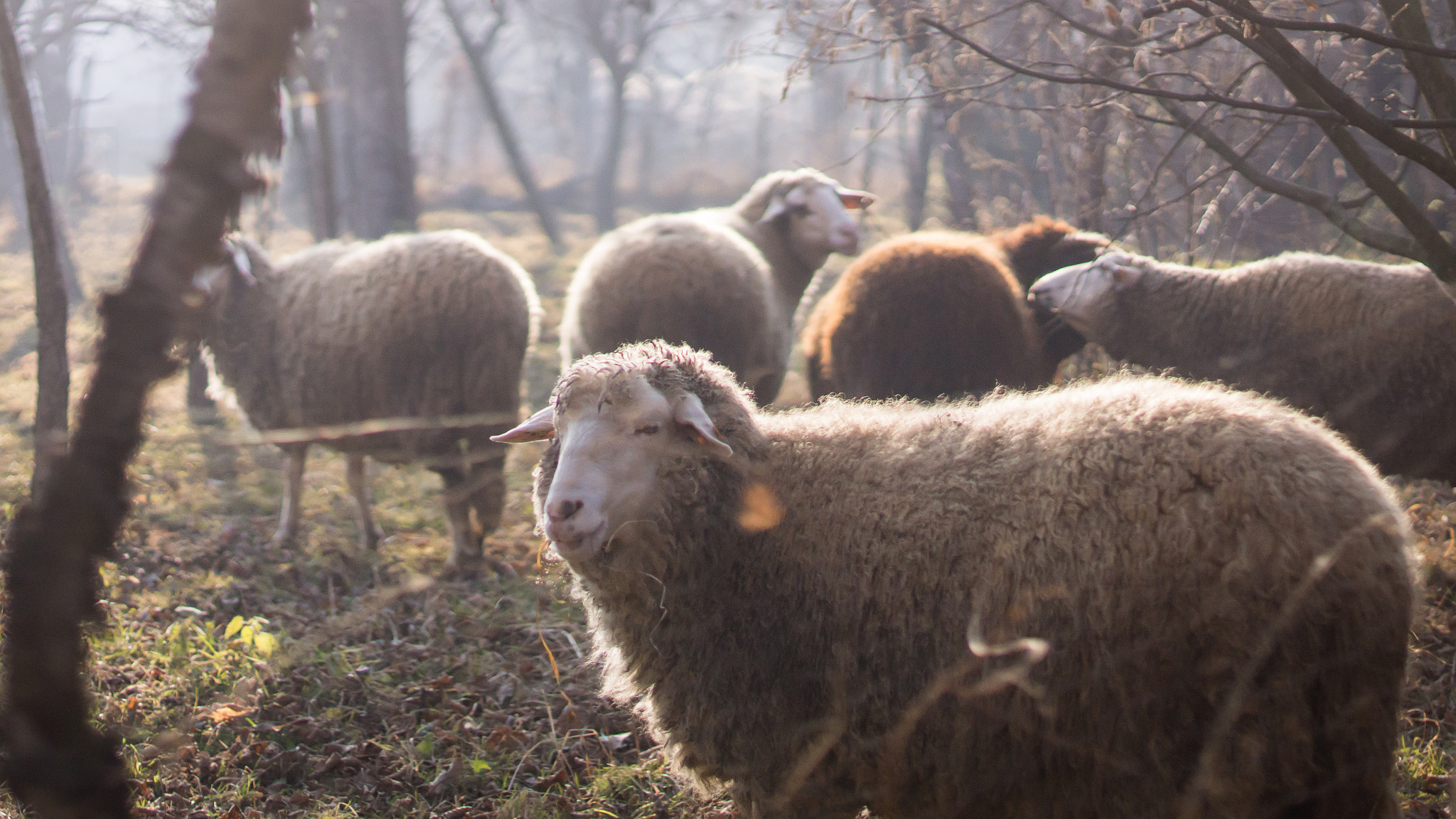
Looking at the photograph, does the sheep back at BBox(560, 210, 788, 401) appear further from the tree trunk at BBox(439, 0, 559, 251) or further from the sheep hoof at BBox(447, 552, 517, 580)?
the tree trunk at BBox(439, 0, 559, 251)

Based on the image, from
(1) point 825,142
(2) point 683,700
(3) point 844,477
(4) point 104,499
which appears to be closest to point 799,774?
(2) point 683,700

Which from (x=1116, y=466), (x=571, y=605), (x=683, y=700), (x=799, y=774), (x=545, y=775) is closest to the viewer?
(x=1116, y=466)

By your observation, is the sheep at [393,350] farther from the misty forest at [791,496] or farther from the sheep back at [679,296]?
the sheep back at [679,296]

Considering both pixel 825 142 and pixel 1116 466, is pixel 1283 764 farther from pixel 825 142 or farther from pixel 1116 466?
pixel 825 142

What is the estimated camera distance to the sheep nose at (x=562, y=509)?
2432 mm

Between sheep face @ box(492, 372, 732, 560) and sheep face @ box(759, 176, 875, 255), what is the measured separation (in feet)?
12.4

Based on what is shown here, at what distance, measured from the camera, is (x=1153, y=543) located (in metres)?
2.13

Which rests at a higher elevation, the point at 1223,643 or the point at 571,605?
the point at 1223,643

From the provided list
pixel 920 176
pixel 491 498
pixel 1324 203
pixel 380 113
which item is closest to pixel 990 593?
pixel 1324 203

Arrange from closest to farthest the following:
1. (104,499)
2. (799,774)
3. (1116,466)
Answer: (104,499), (1116,466), (799,774)

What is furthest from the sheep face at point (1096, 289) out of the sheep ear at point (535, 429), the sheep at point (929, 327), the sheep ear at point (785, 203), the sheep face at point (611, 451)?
the sheep ear at point (535, 429)

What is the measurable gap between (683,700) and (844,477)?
788 mm

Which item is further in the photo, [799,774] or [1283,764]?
[799,774]

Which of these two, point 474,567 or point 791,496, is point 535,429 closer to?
point 791,496
